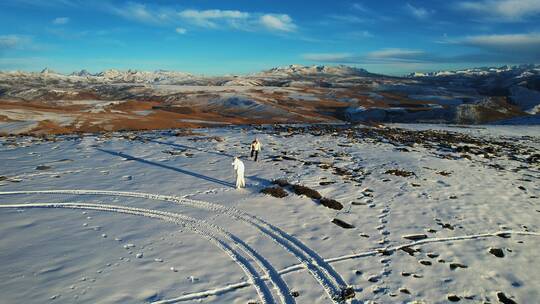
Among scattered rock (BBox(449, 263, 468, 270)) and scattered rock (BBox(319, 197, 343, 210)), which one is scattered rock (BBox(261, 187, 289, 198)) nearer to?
scattered rock (BBox(319, 197, 343, 210))

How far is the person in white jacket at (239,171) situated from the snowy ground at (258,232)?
0.40 meters

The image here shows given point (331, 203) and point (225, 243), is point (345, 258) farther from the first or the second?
point (331, 203)

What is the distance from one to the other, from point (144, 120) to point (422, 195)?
148ft

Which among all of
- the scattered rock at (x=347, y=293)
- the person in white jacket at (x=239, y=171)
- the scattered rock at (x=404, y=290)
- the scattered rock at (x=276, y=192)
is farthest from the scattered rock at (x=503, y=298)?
the person in white jacket at (x=239, y=171)

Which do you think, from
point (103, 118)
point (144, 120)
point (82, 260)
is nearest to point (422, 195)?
point (82, 260)

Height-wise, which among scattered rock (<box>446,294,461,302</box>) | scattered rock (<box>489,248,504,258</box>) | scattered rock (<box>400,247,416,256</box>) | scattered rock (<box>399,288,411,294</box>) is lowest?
scattered rock (<box>446,294,461,302</box>)

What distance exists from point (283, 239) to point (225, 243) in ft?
7.17

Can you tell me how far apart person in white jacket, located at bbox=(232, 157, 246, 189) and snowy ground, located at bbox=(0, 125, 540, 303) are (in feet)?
1.31

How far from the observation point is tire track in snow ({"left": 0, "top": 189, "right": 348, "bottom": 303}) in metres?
12.1

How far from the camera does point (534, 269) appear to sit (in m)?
13.6

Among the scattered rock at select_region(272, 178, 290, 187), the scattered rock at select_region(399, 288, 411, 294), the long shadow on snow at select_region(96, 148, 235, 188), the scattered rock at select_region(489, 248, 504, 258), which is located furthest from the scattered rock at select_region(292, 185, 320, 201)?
the scattered rock at select_region(399, 288, 411, 294)

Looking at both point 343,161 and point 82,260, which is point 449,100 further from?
point 82,260

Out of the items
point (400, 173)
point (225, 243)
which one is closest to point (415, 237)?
point (225, 243)

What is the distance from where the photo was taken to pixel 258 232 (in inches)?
607
